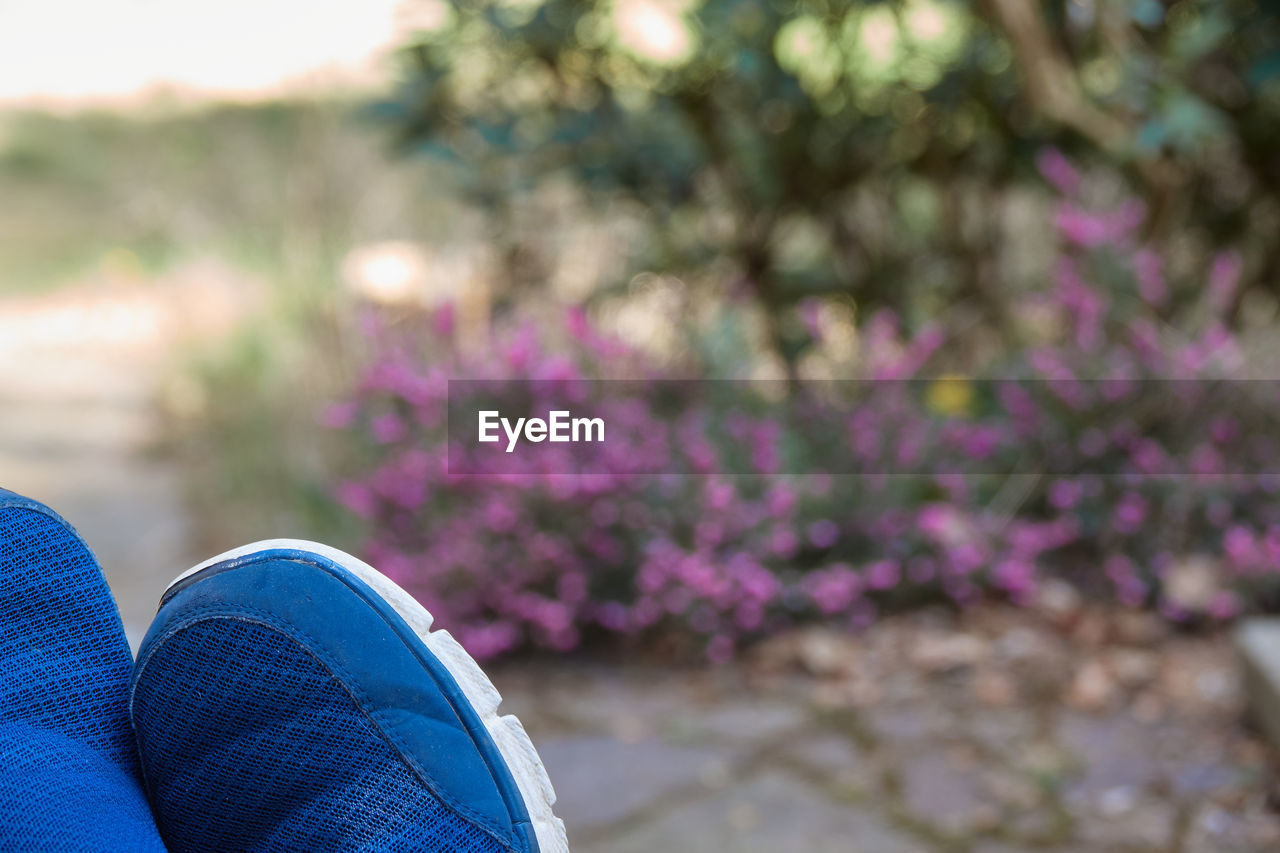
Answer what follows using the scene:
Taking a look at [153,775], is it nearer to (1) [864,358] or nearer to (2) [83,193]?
(1) [864,358]

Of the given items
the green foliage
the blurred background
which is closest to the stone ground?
the blurred background

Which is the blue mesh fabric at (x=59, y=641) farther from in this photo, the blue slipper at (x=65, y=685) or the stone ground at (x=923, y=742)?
the stone ground at (x=923, y=742)

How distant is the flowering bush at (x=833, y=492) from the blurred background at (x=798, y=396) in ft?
0.04

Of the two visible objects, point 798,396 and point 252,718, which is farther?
point 798,396

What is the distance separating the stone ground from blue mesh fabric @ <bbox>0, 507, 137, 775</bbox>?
1.08m

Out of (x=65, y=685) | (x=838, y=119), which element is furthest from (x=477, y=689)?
(x=838, y=119)

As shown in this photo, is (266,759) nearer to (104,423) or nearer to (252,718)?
(252,718)

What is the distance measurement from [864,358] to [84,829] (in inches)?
88.7

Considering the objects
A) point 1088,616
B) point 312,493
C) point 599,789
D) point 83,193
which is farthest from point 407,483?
point 83,193

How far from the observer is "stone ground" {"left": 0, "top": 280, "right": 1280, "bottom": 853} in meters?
1.68

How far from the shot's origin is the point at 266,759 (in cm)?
68

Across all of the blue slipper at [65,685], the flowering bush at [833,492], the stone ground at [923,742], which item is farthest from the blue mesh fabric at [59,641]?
the flowering bush at [833,492]

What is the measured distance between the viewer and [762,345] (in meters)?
2.98

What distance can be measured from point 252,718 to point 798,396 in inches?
83.4
